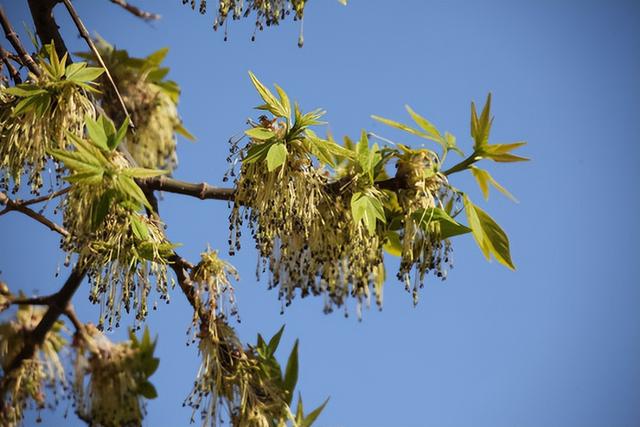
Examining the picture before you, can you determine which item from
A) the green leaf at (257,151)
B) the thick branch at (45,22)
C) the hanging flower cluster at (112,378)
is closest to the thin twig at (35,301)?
the hanging flower cluster at (112,378)

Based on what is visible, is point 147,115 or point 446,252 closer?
point 446,252

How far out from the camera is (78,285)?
9.71 ft

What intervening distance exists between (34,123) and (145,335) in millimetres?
1071

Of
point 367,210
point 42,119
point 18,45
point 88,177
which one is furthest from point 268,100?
point 18,45

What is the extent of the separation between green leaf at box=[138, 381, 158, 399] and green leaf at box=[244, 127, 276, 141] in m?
1.25

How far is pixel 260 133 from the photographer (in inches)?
86.7

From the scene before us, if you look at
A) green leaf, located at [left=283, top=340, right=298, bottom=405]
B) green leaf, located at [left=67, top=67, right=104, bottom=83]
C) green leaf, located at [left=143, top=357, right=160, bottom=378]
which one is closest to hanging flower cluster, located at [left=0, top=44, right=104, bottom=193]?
green leaf, located at [left=67, top=67, right=104, bottom=83]

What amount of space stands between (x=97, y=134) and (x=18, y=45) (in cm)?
52

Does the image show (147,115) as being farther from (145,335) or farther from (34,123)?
(34,123)

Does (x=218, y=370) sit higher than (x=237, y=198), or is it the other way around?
(x=237, y=198)

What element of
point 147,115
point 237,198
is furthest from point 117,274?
point 147,115

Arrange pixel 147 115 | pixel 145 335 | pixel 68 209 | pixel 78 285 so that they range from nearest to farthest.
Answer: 1. pixel 68 209
2. pixel 78 285
3. pixel 145 335
4. pixel 147 115

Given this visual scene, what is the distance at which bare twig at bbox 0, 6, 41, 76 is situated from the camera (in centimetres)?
240

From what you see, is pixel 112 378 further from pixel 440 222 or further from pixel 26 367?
pixel 440 222
